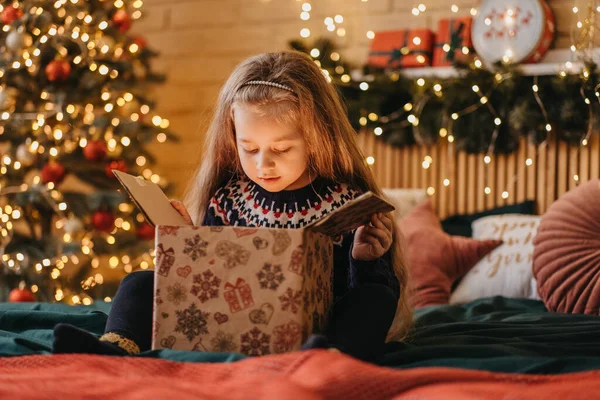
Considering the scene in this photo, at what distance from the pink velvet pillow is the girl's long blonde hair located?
0.63 meters

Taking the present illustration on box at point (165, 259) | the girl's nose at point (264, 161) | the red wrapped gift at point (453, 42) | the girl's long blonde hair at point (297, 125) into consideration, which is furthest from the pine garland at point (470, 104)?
the present illustration on box at point (165, 259)

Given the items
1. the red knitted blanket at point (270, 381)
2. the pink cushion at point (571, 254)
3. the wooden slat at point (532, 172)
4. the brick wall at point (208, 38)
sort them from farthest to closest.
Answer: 1. the brick wall at point (208, 38)
2. the wooden slat at point (532, 172)
3. the pink cushion at point (571, 254)
4. the red knitted blanket at point (270, 381)

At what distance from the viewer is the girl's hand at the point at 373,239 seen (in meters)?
1.36

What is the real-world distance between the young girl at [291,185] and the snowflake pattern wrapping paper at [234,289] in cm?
11

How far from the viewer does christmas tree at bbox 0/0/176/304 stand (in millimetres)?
2871

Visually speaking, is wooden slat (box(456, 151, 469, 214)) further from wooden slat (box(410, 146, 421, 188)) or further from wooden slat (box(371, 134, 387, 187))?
wooden slat (box(371, 134, 387, 187))

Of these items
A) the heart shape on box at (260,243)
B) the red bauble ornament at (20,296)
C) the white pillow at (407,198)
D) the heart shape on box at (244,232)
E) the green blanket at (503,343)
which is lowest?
the red bauble ornament at (20,296)

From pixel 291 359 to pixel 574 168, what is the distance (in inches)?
73.1

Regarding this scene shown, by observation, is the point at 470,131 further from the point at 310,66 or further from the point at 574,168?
the point at 310,66

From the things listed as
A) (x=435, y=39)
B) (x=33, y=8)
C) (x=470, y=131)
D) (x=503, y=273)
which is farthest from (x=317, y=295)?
(x=33, y=8)

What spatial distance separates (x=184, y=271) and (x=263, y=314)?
14cm

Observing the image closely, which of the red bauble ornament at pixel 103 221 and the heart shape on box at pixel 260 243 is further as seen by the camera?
the red bauble ornament at pixel 103 221

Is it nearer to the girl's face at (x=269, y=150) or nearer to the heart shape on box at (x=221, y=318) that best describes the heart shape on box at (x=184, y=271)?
the heart shape on box at (x=221, y=318)

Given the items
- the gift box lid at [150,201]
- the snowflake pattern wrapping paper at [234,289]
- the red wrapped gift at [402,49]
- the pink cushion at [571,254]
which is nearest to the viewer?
the snowflake pattern wrapping paper at [234,289]
